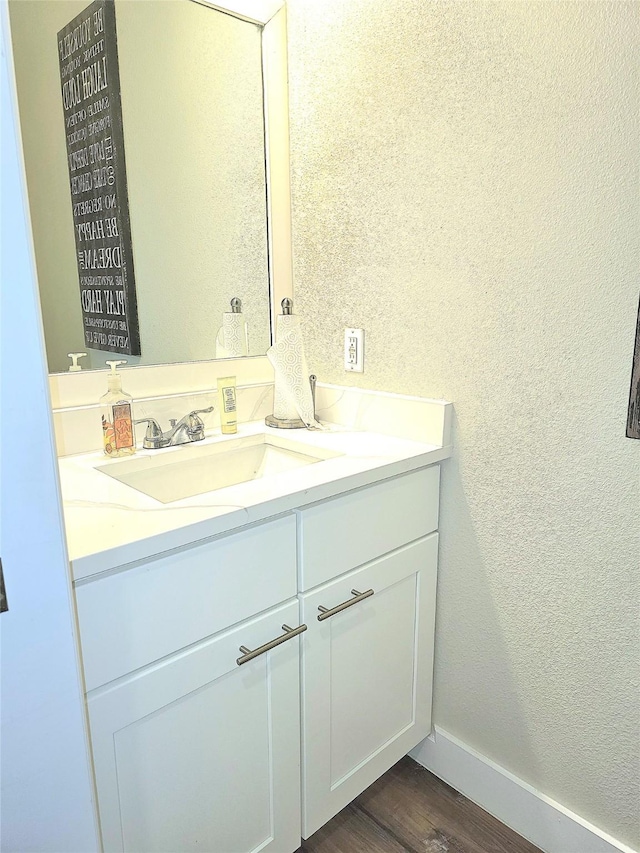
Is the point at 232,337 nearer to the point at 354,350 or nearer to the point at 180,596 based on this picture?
the point at 354,350

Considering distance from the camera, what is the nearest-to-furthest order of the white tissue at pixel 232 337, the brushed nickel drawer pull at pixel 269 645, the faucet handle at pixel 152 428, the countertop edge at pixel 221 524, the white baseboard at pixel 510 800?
1. the countertop edge at pixel 221 524
2. the brushed nickel drawer pull at pixel 269 645
3. the white baseboard at pixel 510 800
4. the faucet handle at pixel 152 428
5. the white tissue at pixel 232 337

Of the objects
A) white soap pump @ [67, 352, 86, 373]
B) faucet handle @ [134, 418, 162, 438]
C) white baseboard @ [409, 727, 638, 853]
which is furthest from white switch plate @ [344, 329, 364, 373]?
white baseboard @ [409, 727, 638, 853]

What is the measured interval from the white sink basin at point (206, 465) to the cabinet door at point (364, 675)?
0.33 m

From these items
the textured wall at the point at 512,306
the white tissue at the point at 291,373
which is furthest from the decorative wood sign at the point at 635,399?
the white tissue at the point at 291,373

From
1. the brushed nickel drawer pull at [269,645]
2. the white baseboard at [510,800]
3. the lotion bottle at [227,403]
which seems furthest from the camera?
the lotion bottle at [227,403]

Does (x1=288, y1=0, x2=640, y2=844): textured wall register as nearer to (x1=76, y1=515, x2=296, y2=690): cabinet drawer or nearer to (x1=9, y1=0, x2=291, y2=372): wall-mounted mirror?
(x1=9, y1=0, x2=291, y2=372): wall-mounted mirror

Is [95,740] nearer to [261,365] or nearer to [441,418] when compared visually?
[441,418]

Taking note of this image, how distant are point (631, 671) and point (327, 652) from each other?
0.59 metres

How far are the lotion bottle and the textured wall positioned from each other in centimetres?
35

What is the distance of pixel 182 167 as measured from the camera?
1.50 metres

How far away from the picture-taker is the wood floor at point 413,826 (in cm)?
136

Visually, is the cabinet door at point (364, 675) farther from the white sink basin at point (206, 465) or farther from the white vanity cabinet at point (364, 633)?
the white sink basin at point (206, 465)

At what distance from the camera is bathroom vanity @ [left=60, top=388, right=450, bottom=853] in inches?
35.8

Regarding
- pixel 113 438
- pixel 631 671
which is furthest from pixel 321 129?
pixel 631 671
